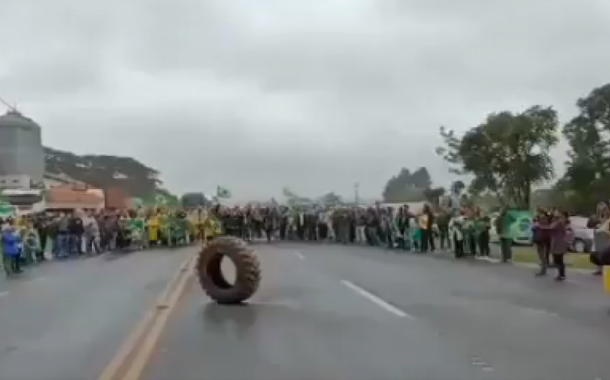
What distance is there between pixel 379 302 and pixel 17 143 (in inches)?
2493

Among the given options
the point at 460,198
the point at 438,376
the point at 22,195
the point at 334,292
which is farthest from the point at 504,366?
the point at 22,195

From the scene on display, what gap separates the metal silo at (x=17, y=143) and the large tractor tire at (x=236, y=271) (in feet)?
193

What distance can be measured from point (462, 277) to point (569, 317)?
9.01 m

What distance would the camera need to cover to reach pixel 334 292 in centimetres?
2017

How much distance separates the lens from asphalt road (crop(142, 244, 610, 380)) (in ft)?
34.7

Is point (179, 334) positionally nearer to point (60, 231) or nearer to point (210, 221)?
point (60, 231)

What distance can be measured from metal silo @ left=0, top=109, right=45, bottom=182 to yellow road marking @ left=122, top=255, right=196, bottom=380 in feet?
189

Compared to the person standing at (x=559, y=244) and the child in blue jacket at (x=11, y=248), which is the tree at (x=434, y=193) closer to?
the child in blue jacket at (x=11, y=248)

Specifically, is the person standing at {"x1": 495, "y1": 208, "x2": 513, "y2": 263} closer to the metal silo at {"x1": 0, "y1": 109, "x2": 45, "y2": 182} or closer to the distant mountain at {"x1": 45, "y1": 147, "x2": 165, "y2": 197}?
the metal silo at {"x1": 0, "y1": 109, "x2": 45, "y2": 182}

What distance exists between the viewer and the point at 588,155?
187 feet

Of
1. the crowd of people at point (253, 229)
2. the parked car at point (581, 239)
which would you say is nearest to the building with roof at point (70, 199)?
the crowd of people at point (253, 229)

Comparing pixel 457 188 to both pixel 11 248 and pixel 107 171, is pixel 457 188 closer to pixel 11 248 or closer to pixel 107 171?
pixel 11 248

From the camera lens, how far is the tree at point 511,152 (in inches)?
2057

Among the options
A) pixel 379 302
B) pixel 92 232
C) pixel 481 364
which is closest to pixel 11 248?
pixel 92 232
